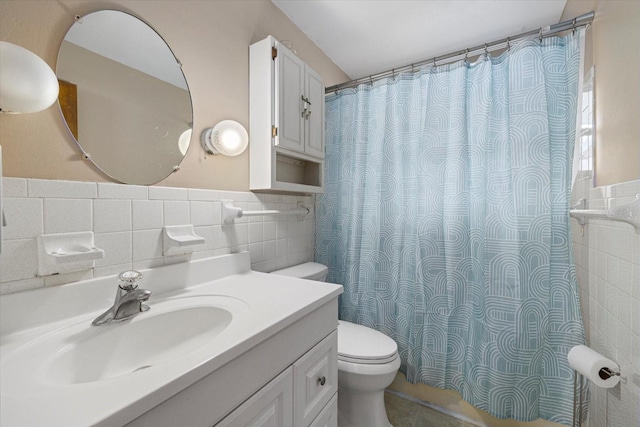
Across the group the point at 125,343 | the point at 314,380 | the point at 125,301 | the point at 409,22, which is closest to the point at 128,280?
the point at 125,301

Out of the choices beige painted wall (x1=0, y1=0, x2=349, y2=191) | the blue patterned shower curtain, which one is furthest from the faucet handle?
the blue patterned shower curtain

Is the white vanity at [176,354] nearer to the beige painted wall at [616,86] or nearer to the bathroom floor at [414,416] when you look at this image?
the bathroom floor at [414,416]

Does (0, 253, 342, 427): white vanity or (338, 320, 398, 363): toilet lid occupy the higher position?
(0, 253, 342, 427): white vanity

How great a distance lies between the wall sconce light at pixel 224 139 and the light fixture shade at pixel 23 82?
0.51 m

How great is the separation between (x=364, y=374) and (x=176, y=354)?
0.84 meters

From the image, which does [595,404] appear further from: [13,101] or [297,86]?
[13,101]

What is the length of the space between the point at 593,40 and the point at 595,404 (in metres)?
1.59

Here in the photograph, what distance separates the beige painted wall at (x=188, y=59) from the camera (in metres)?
0.72

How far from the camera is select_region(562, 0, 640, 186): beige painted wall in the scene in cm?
88

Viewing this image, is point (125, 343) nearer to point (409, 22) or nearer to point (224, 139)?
point (224, 139)

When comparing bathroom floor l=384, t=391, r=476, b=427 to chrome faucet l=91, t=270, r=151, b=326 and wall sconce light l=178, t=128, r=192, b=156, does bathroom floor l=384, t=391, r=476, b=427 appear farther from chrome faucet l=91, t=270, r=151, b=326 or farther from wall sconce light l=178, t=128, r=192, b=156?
wall sconce light l=178, t=128, r=192, b=156

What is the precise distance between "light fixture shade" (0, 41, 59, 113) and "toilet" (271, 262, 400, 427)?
115 cm

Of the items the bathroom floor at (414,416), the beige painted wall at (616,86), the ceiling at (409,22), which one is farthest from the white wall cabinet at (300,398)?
the ceiling at (409,22)

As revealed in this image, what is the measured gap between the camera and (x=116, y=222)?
0.88m
